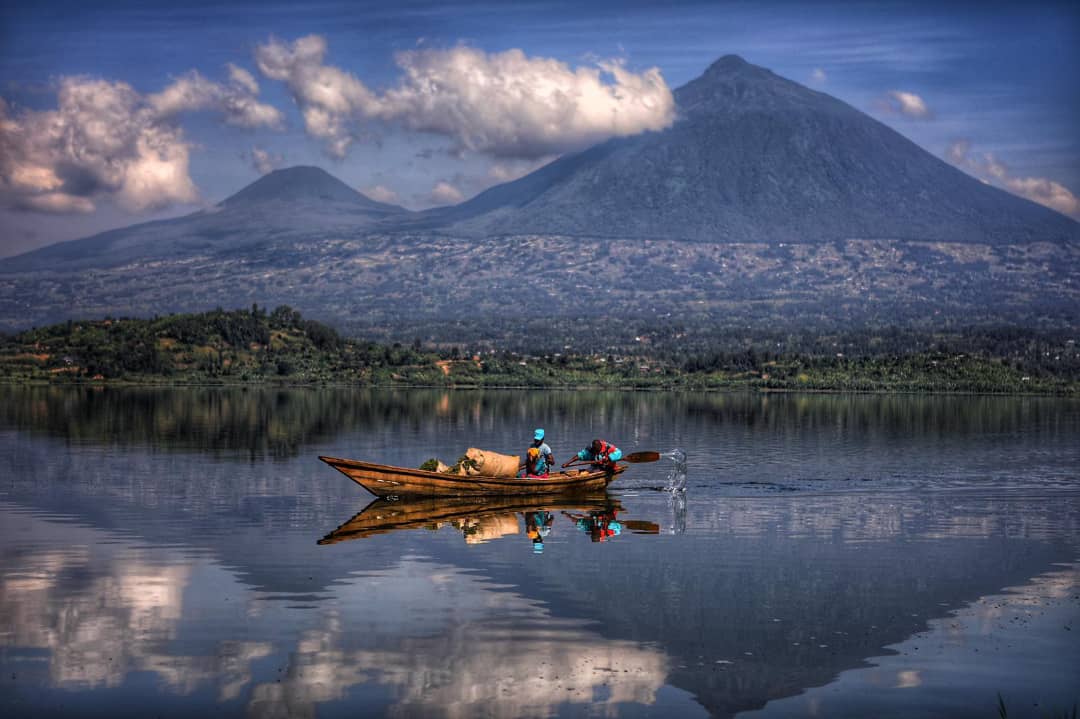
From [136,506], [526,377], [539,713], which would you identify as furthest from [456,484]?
[526,377]

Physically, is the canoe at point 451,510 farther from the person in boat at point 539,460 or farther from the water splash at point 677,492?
the water splash at point 677,492

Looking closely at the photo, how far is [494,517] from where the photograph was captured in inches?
1194

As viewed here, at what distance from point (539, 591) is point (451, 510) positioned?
33.0ft

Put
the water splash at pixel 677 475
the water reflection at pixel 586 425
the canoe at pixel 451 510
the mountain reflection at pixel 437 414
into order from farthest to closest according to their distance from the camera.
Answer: the mountain reflection at pixel 437 414, the water reflection at pixel 586 425, the water splash at pixel 677 475, the canoe at pixel 451 510

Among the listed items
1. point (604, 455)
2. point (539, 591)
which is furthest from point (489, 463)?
point (539, 591)

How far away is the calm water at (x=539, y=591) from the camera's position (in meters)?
16.0

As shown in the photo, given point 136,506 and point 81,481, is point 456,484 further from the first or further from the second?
point 81,481

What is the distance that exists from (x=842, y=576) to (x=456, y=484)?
35.9ft

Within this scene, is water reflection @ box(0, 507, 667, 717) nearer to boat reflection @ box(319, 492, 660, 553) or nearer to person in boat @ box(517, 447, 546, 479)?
boat reflection @ box(319, 492, 660, 553)

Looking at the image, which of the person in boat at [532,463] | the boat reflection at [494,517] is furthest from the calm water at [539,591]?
the person in boat at [532,463]

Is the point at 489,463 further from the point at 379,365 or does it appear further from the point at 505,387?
the point at 379,365

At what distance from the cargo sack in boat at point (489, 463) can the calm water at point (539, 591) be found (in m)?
1.19

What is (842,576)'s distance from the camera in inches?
907

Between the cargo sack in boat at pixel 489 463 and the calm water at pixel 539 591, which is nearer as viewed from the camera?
the calm water at pixel 539 591
